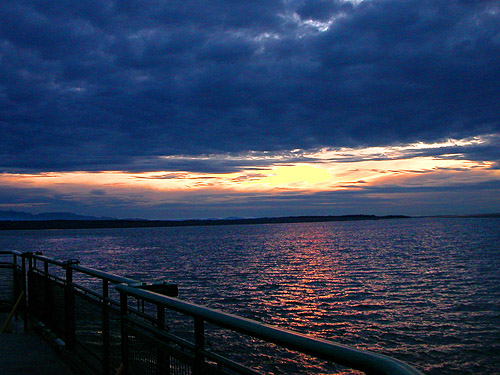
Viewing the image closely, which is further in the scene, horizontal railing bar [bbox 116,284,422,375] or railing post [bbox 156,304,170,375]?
railing post [bbox 156,304,170,375]

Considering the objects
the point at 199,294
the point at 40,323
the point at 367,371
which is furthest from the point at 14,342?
the point at 199,294

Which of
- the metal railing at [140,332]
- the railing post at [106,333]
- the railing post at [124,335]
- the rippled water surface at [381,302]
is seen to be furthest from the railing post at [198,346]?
the rippled water surface at [381,302]

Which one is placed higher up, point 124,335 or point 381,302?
point 124,335

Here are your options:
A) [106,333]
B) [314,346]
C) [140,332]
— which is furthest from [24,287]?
[314,346]

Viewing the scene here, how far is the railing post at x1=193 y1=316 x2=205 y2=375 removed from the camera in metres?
2.67

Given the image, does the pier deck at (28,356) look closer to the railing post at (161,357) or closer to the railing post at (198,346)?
the railing post at (161,357)

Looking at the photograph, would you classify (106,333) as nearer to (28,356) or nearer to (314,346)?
(28,356)

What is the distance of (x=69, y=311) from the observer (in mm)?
5691

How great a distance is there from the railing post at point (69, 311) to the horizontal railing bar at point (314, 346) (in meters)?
3.38

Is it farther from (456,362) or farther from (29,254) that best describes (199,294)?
(29,254)

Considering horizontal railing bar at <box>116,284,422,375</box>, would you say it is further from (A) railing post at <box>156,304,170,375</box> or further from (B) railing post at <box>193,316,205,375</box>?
(A) railing post at <box>156,304,170,375</box>

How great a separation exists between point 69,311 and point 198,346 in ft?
11.7

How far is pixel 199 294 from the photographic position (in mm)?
26656

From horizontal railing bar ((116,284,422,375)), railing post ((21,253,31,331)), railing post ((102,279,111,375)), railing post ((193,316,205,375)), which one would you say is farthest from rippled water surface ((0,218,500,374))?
horizontal railing bar ((116,284,422,375))
